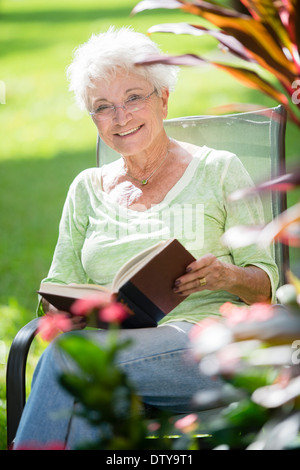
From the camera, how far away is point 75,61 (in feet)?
8.82

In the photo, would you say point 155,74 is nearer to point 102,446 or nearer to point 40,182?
point 102,446

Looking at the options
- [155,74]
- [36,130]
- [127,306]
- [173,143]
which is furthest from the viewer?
[36,130]

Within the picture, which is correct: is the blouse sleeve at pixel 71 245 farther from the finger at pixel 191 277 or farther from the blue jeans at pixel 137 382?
the finger at pixel 191 277

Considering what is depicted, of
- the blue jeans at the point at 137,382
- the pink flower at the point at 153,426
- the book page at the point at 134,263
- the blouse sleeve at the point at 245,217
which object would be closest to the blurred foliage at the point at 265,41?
the pink flower at the point at 153,426

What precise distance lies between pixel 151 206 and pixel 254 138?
616mm

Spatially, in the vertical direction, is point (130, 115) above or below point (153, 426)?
above

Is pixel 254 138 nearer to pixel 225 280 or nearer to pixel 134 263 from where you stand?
pixel 225 280

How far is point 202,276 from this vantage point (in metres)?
2.08

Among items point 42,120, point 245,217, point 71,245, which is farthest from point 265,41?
point 42,120

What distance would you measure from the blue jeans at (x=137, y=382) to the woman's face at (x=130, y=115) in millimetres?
725

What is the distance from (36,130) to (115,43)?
716cm

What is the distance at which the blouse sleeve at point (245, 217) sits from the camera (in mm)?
2354
